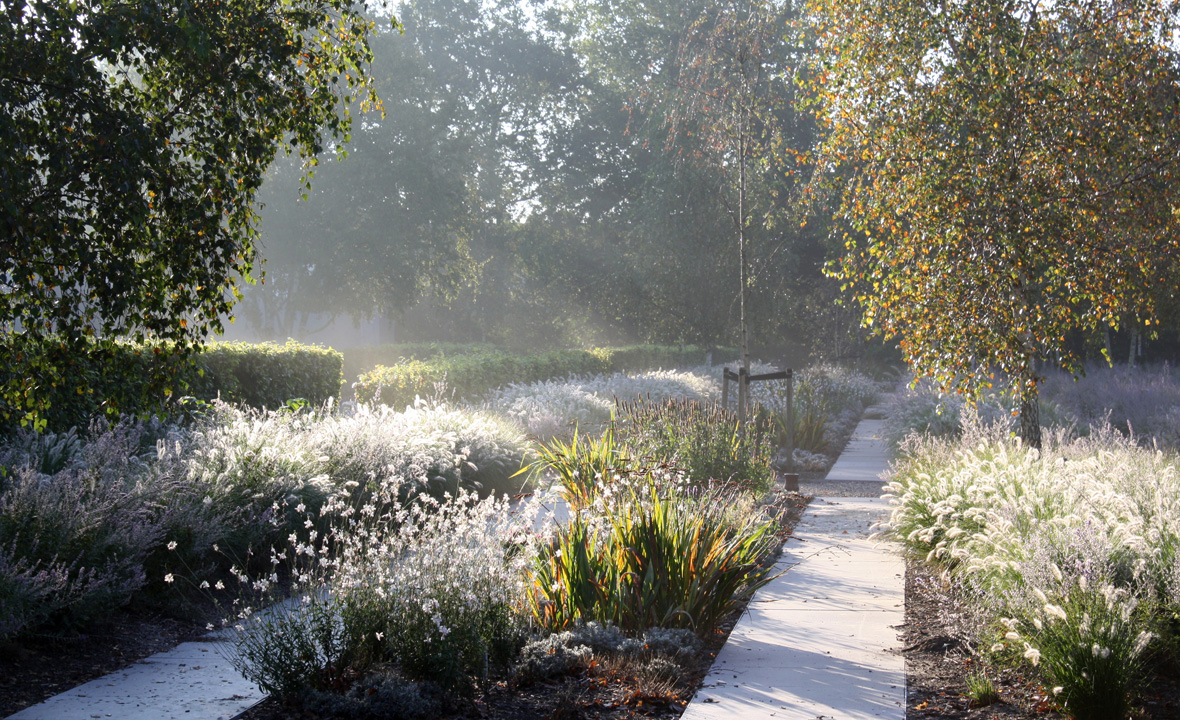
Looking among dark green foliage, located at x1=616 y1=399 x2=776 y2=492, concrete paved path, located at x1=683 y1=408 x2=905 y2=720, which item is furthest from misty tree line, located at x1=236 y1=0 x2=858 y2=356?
concrete paved path, located at x1=683 y1=408 x2=905 y2=720

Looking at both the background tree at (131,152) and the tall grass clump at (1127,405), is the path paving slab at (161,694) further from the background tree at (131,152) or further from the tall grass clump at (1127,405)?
the tall grass clump at (1127,405)

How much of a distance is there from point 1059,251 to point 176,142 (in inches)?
269

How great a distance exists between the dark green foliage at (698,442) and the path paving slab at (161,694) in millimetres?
4840

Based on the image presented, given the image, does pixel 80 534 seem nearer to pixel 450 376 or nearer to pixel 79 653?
pixel 79 653

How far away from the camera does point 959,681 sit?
4.07 m

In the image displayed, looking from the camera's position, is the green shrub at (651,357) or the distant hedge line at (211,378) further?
the green shrub at (651,357)

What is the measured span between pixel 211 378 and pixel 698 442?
519 cm

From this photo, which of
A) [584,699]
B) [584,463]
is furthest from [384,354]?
[584,699]

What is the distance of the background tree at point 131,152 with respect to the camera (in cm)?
306

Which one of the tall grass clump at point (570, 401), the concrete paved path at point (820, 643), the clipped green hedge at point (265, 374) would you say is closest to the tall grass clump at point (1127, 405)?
the tall grass clump at point (570, 401)

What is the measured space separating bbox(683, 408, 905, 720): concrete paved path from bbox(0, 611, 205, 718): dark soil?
9.07ft

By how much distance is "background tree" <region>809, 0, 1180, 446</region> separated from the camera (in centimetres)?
724

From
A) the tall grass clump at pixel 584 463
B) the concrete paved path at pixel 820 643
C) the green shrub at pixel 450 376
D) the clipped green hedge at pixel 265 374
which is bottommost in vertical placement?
the concrete paved path at pixel 820 643

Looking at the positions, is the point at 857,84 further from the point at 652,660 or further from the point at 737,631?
the point at 652,660
